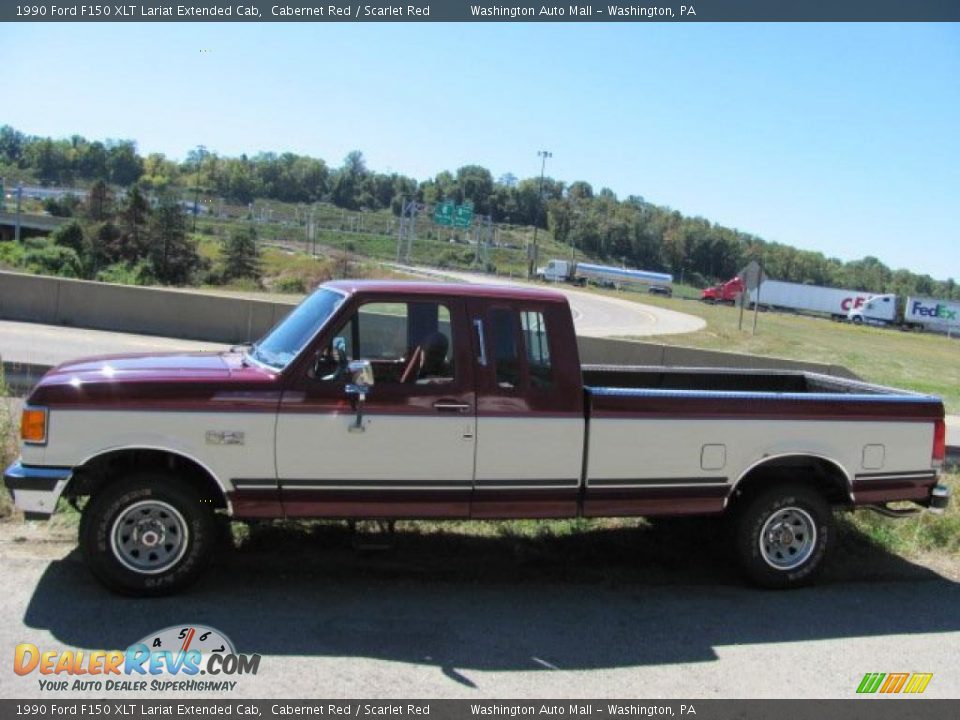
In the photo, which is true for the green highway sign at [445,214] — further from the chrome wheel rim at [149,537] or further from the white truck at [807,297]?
the chrome wheel rim at [149,537]

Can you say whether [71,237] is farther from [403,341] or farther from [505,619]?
[505,619]

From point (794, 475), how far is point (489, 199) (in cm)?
17873

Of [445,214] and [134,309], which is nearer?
[134,309]

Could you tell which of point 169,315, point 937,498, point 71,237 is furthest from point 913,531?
point 71,237

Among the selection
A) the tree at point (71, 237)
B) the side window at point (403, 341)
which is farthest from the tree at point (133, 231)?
the side window at point (403, 341)

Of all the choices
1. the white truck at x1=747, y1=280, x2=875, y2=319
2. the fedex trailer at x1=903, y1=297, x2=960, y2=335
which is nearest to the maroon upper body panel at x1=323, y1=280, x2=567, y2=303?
the white truck at x1=747, y1=280, x2=875, y2=319

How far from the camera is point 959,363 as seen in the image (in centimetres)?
4016

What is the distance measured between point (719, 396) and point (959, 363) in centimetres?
4040

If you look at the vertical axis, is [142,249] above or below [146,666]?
above

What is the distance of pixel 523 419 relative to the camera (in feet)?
17.1

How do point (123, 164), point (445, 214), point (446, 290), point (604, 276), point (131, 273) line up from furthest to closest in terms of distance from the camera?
point (123, 164)
point (604, 276)
point (445, 214)
point (131, 273)
point (446, 290)

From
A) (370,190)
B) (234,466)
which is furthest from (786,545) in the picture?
(370,190)

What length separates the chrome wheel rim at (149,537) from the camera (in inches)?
191
